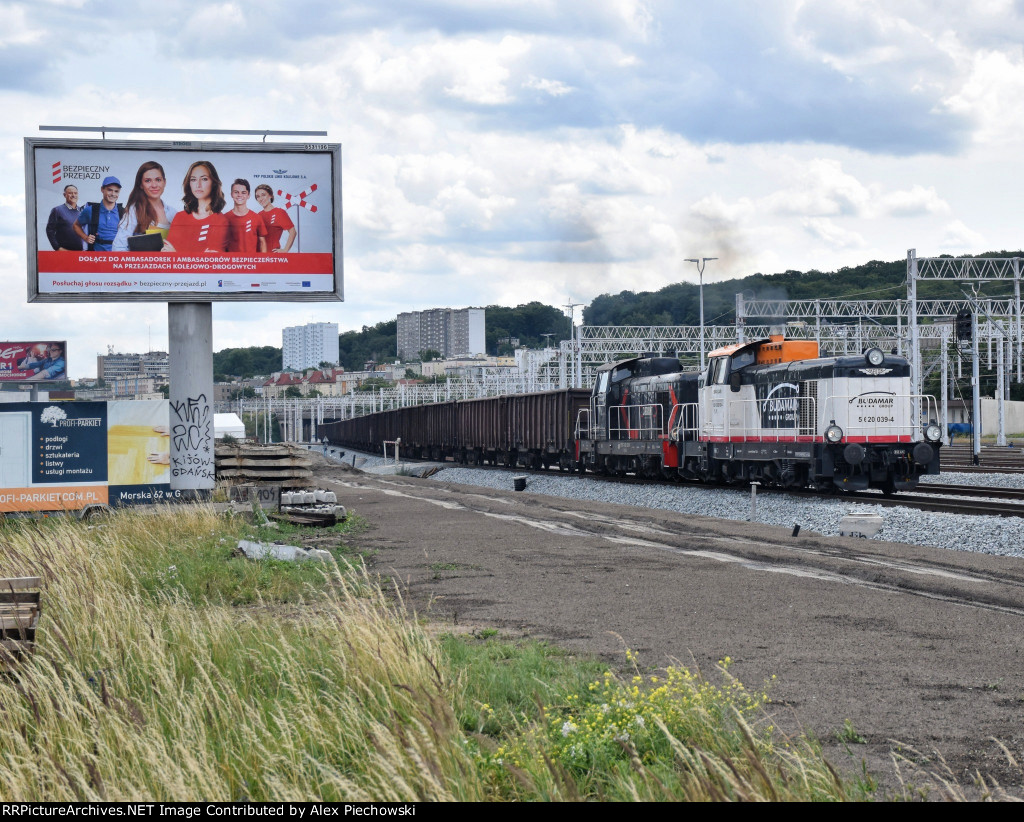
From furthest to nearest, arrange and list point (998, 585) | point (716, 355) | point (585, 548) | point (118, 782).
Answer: point (716, 355) → point (585, 548) → point (998, 585) → point (118, 782)

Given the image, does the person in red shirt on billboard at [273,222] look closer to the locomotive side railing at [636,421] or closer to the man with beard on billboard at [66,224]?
the man with beard on billboard at [66,224]

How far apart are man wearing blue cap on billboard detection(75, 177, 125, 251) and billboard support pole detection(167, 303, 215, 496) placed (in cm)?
183

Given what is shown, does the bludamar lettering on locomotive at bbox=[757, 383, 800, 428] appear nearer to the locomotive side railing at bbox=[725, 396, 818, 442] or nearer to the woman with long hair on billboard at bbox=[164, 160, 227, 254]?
the locomotive side railing at bbox=[725, 396, 818, 442]

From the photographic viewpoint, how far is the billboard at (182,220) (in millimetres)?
20750

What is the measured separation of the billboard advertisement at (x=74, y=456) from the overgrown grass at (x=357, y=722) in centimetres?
1145

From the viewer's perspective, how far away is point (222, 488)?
22438mm

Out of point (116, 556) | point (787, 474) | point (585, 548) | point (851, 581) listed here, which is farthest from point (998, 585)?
point (787, 474)

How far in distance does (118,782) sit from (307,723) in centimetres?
106

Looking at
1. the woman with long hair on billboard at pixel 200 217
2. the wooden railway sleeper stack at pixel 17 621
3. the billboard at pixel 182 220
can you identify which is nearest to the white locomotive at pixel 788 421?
the billboard at pixel 182 220

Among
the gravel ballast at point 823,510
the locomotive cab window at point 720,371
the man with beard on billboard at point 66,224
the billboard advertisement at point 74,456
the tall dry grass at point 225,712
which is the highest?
the man with beard on billboard at point 66,224

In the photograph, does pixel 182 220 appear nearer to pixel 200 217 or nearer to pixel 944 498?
pixel 200 217

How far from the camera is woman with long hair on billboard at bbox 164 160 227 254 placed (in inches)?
836

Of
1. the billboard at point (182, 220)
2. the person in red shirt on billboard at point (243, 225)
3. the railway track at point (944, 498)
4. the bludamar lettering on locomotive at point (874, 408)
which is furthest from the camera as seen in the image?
the bludamar lettering on locomotive at point (874, 408)

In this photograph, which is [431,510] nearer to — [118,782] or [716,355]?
[716,355]
